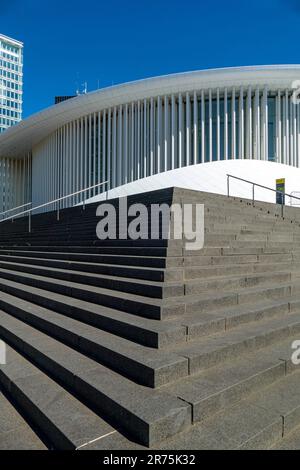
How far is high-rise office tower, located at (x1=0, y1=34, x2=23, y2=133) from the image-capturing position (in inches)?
3319

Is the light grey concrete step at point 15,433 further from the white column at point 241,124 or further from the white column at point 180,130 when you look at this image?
the white column at point 241,124

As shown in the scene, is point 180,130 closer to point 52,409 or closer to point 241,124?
point 241,124

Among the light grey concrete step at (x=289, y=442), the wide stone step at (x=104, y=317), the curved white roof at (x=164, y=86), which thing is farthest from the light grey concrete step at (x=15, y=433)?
the curved white roof at (x=164, y=86)

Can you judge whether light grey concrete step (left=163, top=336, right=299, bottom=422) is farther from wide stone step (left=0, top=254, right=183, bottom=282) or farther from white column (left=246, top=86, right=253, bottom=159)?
white column (left=246, top=86, right=253, bottom=159)

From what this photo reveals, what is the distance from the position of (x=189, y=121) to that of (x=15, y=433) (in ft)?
64.5

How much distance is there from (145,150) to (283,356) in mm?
18428

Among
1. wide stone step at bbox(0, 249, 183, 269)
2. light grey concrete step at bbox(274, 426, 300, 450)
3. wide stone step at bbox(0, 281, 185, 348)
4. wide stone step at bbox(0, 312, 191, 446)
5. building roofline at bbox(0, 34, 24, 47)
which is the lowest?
light grey concrete step at bbox(274, 426, 300, 450)

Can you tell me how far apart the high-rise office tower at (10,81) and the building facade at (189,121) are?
238 feet

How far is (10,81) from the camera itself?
87625 mm

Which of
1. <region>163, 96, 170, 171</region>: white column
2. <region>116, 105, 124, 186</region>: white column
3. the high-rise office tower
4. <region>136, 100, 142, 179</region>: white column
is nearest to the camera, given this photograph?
<region>163, 96, 170, 171</region>: white column

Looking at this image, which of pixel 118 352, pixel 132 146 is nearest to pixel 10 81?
pixel 132 146

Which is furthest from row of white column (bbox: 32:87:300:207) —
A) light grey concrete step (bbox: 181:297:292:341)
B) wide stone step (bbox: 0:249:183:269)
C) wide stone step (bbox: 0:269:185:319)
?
light grey concrete step (bbox: 181:297:292:341)

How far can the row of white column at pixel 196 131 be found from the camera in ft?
63.8

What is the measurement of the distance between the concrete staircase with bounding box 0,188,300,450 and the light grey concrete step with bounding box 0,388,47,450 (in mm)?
15
